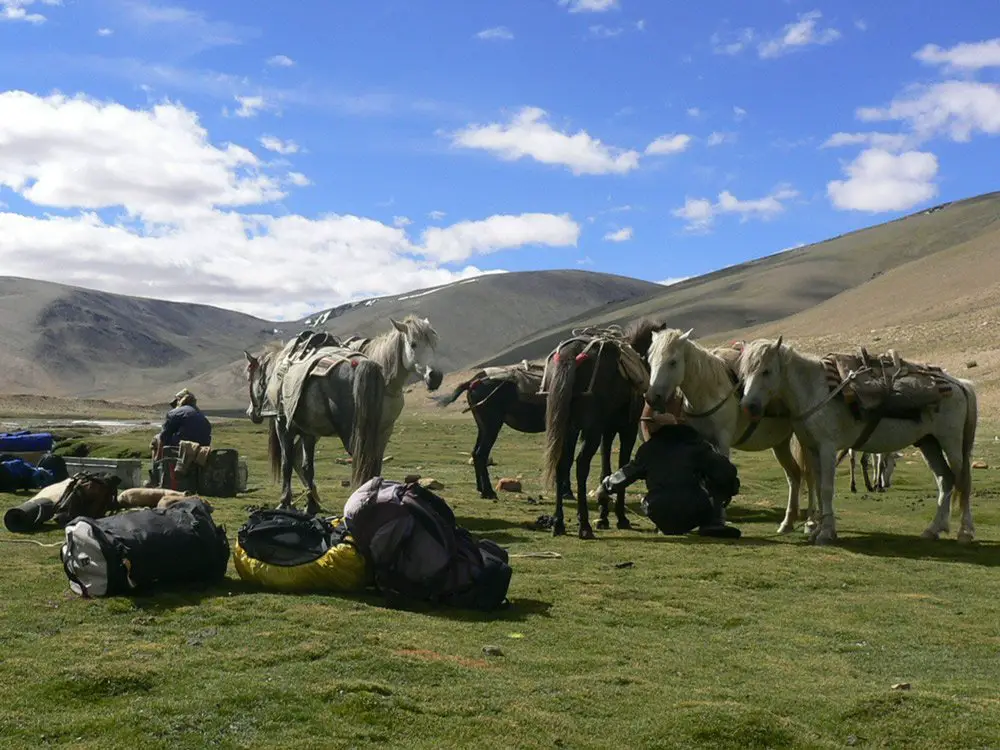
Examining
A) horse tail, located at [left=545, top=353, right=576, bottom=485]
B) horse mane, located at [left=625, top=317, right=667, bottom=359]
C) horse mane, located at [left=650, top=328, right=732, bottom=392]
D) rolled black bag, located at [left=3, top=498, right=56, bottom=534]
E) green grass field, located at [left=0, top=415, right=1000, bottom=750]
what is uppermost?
horse mane, located at [left=625, top=317, right=667, bottom=359]

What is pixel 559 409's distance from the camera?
12828 mm

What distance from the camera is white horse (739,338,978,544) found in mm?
12477

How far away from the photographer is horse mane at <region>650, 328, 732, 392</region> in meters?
12.3

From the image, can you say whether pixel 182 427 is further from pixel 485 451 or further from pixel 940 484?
pixel 940 484

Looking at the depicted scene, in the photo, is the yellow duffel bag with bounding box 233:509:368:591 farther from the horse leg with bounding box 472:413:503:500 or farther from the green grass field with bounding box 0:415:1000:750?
the horse leg with bounding box 472:413:503:500

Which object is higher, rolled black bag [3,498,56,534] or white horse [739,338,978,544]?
white horse [739,338,978,544]

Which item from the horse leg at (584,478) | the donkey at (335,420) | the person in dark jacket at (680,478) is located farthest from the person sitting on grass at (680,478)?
the donkey at (335,420)

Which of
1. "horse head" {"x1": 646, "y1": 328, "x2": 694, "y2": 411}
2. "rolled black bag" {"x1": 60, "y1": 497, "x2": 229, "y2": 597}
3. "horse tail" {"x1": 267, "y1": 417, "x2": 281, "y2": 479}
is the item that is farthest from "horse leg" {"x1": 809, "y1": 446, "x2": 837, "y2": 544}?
"horse tail" {"x1": 267, "y1": 417, "x2": 281, "y2": 479}

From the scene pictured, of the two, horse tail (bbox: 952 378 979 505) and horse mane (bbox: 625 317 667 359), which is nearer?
horse tail (bbox: 952 378 979 505)

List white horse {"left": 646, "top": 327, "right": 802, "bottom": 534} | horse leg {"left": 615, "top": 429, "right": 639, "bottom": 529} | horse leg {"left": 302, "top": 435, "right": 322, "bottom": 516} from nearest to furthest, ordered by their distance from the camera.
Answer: white horse {"left": 646, "top": 327, "right": 802, "bottom": 534}
horse leg {"left": 615, "top": 429, "right": 639, "bottom": 529}
horse leg {"left": 302, "top": 435, "right": 322, "bottom": 516}

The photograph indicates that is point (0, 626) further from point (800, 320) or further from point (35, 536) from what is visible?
point (800, 320)

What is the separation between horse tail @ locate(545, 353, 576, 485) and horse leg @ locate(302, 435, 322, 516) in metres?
3.40

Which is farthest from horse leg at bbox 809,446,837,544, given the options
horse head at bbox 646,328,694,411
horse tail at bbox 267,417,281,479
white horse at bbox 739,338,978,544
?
horse tail at bbox 267,417,281,479

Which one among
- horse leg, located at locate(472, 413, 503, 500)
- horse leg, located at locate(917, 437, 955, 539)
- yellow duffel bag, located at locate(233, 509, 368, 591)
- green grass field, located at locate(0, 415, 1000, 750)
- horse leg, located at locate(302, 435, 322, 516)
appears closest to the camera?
green grass field, located at locate(0, 415, 1000, 750)
